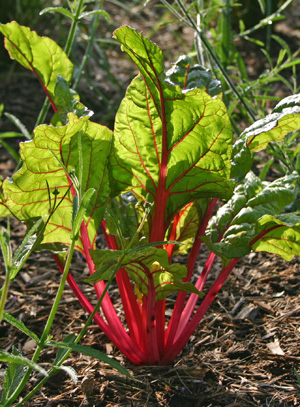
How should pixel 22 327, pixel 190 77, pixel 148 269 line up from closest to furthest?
pixel 22 327 → pixel 148 269 → pixel 190 77

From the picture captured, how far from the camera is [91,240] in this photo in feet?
4.78

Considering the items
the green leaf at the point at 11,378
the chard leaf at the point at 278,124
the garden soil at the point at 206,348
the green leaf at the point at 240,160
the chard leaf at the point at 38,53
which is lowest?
the garden soil at the point at 206,348

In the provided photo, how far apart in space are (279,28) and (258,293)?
261cm

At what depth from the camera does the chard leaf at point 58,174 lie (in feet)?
4.09

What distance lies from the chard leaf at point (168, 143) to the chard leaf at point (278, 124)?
7 centimetres

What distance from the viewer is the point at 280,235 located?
4.29ft

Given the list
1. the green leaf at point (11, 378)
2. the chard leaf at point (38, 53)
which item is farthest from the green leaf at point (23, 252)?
the chard leaf at point (38, 53)

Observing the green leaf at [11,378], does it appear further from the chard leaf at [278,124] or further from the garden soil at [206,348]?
the chard leaf at [278,124]

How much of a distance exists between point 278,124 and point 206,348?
0.66 meters

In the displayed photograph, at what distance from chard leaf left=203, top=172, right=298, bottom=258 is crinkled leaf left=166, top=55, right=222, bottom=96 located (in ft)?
0.89

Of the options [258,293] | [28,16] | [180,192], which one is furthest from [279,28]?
[180,192]

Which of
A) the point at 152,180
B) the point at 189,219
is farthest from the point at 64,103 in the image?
the point at 189,219

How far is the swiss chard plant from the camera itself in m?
1.23

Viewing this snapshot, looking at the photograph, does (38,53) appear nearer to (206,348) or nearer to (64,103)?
(64,103)
